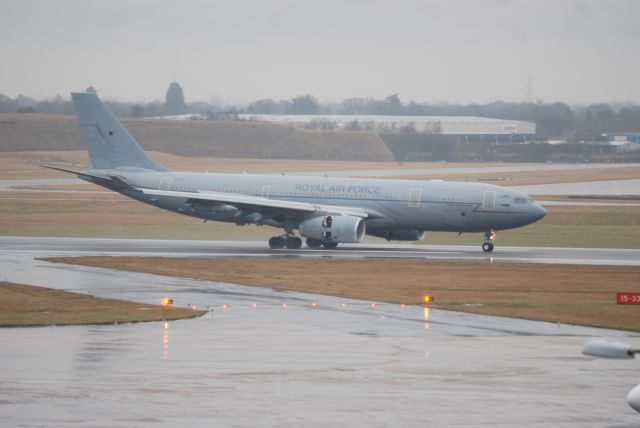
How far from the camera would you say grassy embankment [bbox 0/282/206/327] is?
28812 millimetres

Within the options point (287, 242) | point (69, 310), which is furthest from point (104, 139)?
point (69, 310)

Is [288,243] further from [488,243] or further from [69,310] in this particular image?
[69,310]

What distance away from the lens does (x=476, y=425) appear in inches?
708

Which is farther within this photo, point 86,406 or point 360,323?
point 360,323

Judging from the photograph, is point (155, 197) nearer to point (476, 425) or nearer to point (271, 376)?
point (271, 376)

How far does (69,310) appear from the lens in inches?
1204

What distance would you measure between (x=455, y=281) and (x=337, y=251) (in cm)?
1331

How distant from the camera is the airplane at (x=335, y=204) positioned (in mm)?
51719

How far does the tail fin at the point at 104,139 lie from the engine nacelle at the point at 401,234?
1328 cm

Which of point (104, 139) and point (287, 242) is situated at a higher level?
point (104, 139)

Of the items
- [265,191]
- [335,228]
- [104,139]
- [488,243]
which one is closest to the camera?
[335,228]

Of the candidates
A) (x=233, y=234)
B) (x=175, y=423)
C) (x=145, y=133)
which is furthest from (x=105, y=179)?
(x=145, y=133)

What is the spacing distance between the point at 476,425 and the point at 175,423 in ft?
16.2

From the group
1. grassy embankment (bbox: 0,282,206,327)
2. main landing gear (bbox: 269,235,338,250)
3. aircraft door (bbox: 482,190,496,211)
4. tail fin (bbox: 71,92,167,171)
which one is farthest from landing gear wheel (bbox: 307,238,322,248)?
grassy embankment (bbox: 0,282,206,327)
